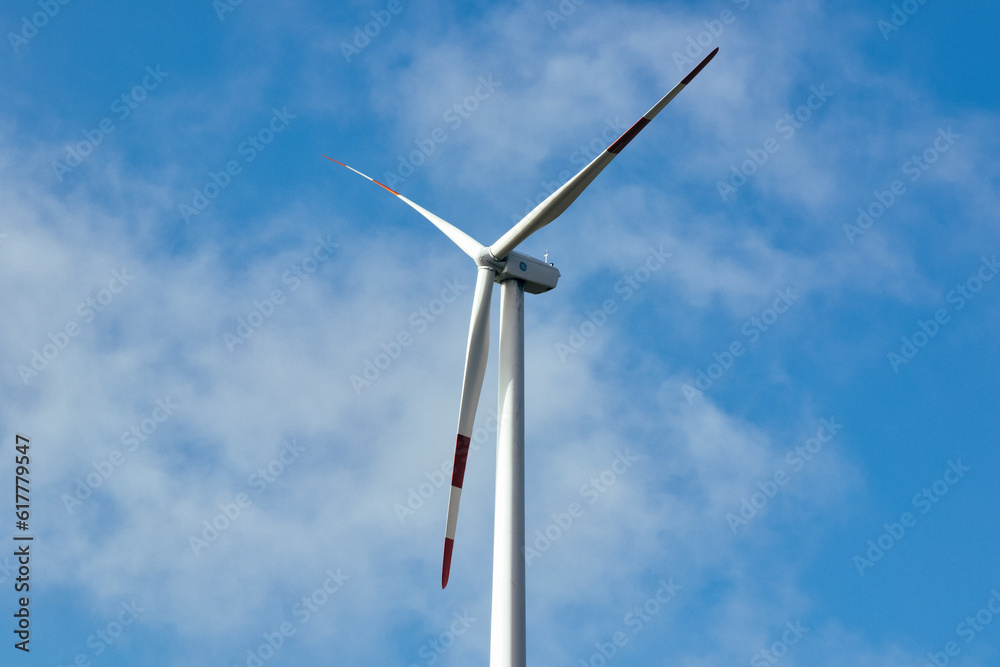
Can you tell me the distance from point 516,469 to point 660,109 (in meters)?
10.0

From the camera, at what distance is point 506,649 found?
2631cm

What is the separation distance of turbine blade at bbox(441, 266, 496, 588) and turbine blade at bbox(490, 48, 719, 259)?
0.84 meters

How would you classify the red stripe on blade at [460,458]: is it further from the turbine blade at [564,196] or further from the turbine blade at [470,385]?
the turbine blade at [564,196]

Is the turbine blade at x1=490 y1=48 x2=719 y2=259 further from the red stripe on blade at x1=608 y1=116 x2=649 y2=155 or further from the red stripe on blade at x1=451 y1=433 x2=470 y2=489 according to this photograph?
the red stripe on blade at x1=451 y1=433 x2=470 y2=489

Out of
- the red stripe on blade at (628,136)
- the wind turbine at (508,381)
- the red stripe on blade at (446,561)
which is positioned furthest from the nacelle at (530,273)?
the red stripe on blade at (446,561)

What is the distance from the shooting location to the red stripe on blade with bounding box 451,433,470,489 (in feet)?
97.5

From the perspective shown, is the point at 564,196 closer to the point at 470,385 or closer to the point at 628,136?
the point at 628,136

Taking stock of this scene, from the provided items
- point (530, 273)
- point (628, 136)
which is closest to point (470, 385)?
point (530, 273)

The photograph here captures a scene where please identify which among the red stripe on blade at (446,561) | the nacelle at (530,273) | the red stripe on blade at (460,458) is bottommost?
the red stripe on blade at (446,561)

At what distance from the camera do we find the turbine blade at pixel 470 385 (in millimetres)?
29484

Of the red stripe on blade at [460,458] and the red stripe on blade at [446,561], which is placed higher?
the red stripe on blade at [460,458]

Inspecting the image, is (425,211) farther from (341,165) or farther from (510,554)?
(510,554)

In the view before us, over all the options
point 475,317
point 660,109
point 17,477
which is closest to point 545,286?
point 475,317

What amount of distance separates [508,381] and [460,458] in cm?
238
